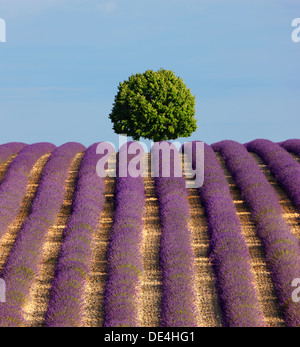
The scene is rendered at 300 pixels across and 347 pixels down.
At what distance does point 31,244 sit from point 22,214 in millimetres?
2739

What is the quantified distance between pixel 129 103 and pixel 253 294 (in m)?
26.9

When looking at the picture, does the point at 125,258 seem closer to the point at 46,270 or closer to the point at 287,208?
the point at 46,270

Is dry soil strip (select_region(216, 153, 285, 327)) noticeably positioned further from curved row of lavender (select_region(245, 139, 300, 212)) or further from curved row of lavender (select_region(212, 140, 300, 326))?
curved row of lavender (select_region(245, 139, 300, 212))

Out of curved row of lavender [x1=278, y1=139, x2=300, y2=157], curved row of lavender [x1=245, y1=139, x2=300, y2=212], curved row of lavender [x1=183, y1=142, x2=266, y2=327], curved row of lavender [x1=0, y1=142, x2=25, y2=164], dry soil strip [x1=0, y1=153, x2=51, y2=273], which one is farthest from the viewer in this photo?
curved row of lavender [x1=0, y1=142, x2=25, y2=164]

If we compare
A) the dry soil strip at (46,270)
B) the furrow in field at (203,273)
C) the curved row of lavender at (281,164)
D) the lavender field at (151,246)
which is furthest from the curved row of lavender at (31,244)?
the curved row of lavender at (281,164)

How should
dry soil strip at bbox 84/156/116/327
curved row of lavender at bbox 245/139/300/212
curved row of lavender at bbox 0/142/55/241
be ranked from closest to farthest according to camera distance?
dry soil strip at bbox 84/156/116/327, curved row of lavender at bbox 0/142/55/241, curved row of lavender at bbox 245/139/300/212

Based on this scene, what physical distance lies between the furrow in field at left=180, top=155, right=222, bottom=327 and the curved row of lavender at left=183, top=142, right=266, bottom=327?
0.16 m

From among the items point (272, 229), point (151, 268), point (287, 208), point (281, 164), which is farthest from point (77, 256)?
point (281, 164)

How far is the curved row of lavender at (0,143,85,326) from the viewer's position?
10.9 meters

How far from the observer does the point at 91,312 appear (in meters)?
10.6

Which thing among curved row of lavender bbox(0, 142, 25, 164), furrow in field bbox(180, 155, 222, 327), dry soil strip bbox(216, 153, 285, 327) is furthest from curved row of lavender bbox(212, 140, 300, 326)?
curved row of lavender bbox(0, 142, 25, 164)

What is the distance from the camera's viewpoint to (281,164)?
18812 millimetres

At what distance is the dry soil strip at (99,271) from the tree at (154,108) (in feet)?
64.6

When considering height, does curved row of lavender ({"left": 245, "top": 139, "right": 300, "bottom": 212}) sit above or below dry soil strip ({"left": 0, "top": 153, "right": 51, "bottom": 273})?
above
